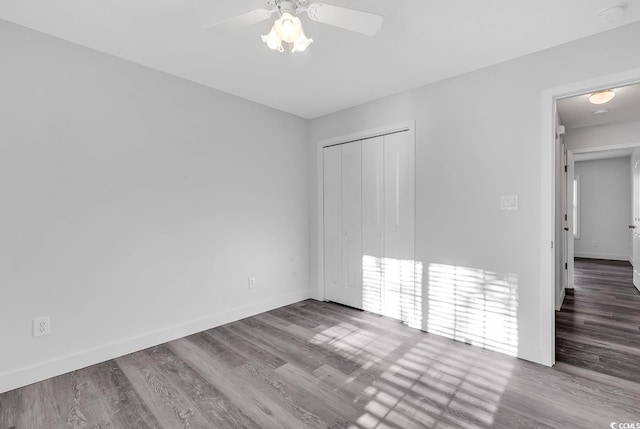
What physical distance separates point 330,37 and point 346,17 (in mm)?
682

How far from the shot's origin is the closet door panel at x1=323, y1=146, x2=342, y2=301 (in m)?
3.84

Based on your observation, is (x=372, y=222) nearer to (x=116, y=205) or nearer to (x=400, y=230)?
(x=400, y=230)

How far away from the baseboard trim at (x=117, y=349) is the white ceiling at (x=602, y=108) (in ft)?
13.3

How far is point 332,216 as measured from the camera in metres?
3.92

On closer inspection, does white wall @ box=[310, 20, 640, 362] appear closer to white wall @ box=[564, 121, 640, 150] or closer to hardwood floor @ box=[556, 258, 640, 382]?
hardwood floor @ box=[556, 258, 640, 382]

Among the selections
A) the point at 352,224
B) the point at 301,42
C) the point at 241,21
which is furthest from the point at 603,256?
the point at 241,21

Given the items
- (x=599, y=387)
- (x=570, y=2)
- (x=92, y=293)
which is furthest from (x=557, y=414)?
(x=92, y=293)

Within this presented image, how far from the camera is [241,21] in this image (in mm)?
1621

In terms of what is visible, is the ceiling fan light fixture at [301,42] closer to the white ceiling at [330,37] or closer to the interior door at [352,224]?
the white ceiling at [330,37]

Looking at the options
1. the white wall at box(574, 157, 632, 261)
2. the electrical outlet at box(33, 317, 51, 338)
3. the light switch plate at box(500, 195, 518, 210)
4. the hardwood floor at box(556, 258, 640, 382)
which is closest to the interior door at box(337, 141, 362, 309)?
the light switch plate at box(500, 195, 518, 210)

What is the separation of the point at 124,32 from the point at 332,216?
272 cm

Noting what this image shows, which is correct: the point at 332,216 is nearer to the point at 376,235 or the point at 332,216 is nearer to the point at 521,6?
the point at 376,235

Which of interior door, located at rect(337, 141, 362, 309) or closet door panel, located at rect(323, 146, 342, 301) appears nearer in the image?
interior door, located at rect(337, 141, 362, 309)

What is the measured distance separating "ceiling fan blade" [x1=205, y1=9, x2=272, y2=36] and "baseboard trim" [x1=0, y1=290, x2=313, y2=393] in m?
2.50
